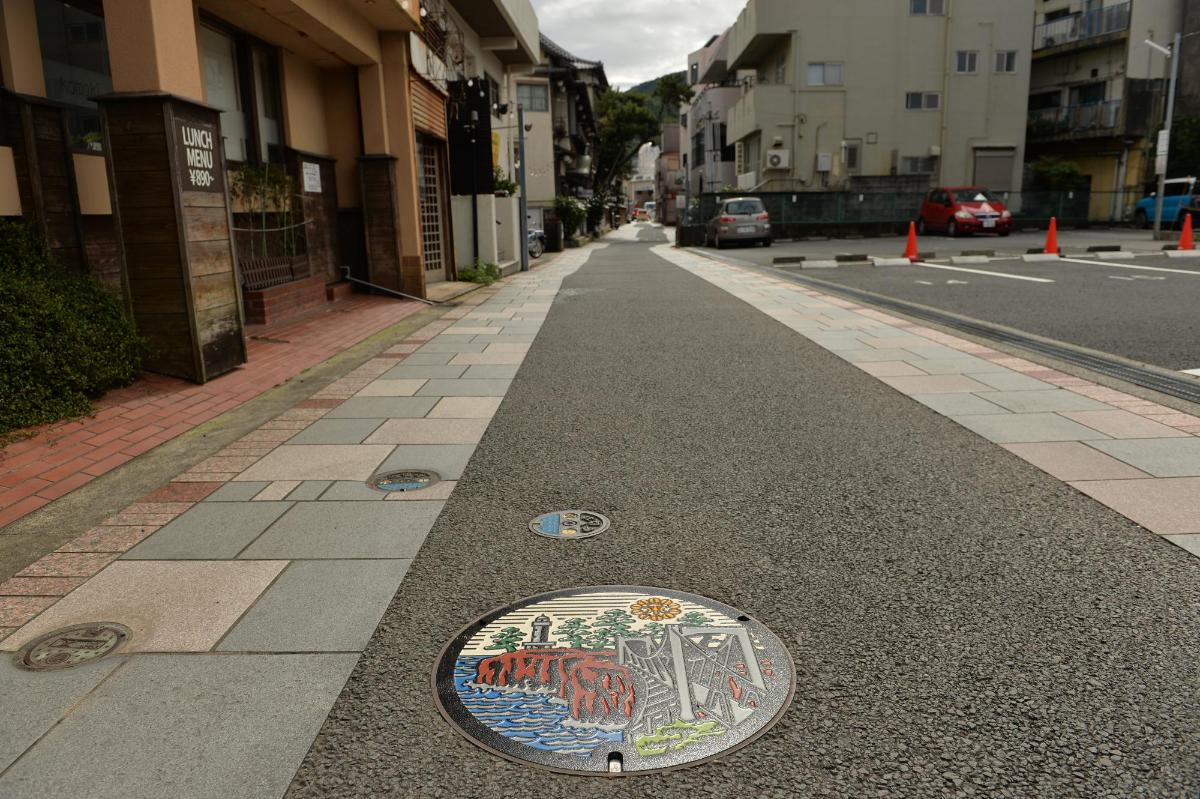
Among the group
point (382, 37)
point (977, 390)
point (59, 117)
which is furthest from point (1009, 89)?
point (59, 117)

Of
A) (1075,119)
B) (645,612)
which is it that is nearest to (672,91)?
(1075,119)

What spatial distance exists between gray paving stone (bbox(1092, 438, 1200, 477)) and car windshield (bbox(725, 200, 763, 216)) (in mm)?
25247

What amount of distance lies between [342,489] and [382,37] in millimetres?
10282

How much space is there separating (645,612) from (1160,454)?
11.2 feet

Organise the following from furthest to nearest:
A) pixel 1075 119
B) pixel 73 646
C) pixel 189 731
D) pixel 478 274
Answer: pixel 1075 119, pixel 478 274, pixel 73 646, pixel 189 731

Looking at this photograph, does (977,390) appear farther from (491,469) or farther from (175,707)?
(175,707)

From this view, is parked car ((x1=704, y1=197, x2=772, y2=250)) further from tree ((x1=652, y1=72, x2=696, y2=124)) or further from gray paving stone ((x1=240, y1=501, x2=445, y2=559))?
tree ((x1=652, y1=72, x2=696, y2=124))

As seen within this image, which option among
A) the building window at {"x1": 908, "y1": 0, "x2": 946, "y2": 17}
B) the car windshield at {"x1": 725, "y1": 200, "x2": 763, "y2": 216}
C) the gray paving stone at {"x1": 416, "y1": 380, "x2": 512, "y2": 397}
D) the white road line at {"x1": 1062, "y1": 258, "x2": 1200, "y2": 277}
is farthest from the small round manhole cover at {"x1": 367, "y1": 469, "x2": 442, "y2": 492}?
the building window at {"x1": 908, "y1": 0, "x2": 946, "y2": 17}

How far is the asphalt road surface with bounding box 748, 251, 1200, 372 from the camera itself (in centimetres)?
834

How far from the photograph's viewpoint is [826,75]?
36562 mm

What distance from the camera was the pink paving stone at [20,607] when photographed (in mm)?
2986

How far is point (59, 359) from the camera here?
5535mm

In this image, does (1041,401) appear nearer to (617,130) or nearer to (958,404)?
(958,404)

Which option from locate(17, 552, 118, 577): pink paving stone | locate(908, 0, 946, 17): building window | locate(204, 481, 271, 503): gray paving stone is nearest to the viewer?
locate(17, 552, 118, 577): pink paving stone
